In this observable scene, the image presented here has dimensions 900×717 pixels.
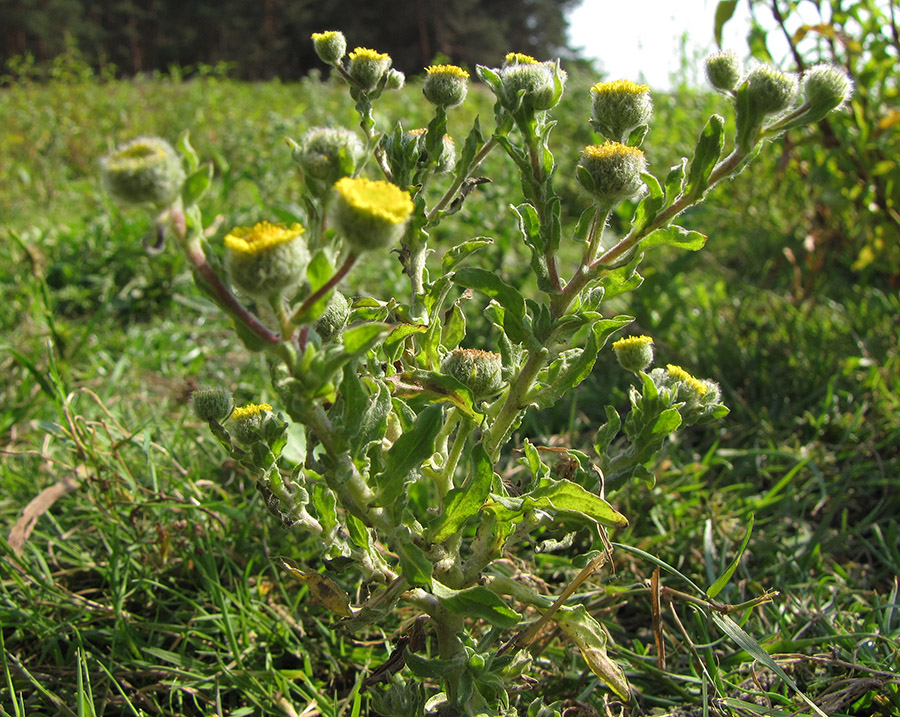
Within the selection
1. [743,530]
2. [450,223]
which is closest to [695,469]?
[743,530]

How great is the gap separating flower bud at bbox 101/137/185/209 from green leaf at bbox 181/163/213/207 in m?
0.01

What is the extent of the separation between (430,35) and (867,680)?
35864 mm

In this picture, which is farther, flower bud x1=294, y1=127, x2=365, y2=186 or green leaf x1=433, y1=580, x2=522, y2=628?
green leaf x1=433, y1=580, x2=522, y2=628

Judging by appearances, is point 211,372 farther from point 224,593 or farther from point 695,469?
point 695,469

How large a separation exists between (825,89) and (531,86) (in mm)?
524

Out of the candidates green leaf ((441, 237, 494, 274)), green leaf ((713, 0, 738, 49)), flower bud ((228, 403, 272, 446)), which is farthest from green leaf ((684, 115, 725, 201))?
green leaf ((713, 0, 738, 49))

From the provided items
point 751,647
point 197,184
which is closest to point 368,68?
point 197,184

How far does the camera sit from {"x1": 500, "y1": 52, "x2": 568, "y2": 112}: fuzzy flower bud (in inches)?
50.2

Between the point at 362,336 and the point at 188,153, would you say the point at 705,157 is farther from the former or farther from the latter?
the point at 188,153

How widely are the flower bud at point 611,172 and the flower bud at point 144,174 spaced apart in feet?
2.24

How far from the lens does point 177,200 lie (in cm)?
95

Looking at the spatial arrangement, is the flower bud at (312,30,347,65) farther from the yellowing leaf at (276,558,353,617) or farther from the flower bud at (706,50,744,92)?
the yellowing leaf at (276,558,353,617)

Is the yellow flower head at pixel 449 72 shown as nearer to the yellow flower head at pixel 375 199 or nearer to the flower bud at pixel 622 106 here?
the flower bud at pixel 622 106

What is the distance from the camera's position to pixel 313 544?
1942 mm
